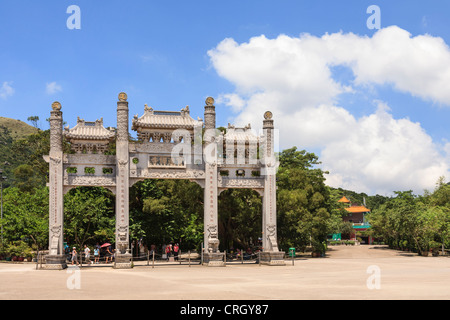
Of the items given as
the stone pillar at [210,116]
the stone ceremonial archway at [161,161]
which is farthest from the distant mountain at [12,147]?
the stone pillar at [210,116]

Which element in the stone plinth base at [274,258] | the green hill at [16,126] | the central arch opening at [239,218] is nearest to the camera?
the stone plinth base at [274,258]

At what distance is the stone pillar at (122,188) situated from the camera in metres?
24.0

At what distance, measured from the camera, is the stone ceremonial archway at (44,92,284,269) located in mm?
24328

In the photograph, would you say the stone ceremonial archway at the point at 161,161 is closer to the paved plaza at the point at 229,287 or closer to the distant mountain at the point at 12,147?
the paved plaza at the point at 229,287

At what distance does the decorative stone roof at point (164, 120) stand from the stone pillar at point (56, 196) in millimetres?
3753

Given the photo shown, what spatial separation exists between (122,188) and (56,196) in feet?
10.3

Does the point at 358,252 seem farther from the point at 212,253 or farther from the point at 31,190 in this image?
the point at 31,190

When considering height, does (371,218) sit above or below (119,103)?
below

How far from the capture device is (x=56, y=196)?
23984mm

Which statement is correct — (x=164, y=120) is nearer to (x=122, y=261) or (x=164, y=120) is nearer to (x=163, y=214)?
(x=122, y=261)

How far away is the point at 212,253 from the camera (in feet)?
82.1

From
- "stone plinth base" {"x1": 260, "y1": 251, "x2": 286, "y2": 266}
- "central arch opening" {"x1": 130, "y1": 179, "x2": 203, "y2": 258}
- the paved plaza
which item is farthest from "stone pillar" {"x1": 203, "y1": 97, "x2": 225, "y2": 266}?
the paved plaza

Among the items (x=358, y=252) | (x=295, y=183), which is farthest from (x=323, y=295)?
(x=358, y=252)
